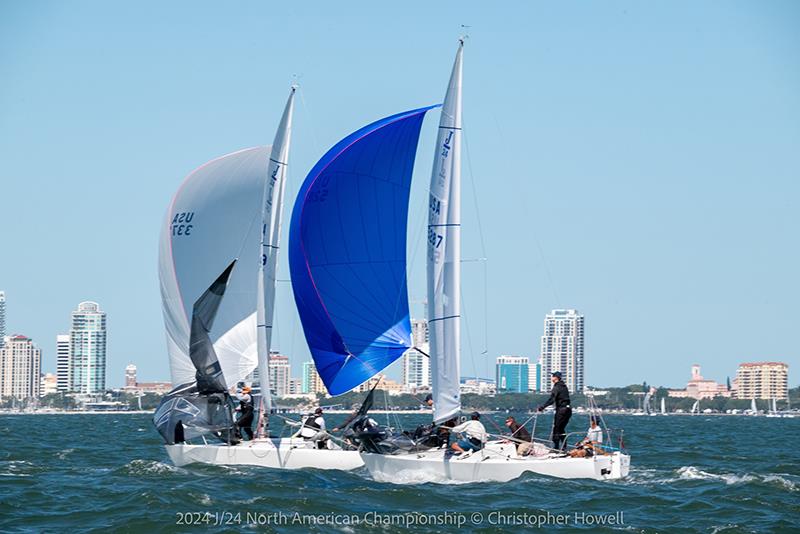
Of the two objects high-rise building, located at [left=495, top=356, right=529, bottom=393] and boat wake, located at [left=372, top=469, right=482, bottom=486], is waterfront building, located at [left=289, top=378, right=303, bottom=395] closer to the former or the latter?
high-rise building, located at [left=495, top=356, right=529, bottom=393]

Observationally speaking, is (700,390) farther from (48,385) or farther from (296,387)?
(48,385)

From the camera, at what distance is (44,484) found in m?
19.5

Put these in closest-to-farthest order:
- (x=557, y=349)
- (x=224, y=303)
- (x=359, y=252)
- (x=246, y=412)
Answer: (x=359, y=252) → (x=246, y=412) → (x=224, y=303) → (x=557, y=349)

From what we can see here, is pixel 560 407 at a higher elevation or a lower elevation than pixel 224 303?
lower

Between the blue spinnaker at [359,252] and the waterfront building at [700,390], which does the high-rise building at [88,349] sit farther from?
the blue spinnaker at [359,252]

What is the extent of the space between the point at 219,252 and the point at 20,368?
157846 millimetres

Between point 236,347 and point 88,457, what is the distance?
4.47 meters

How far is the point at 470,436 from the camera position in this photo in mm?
19453

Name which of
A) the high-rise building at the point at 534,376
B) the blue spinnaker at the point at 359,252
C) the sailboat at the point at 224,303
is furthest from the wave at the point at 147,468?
the high-rise building at the point at 534,376

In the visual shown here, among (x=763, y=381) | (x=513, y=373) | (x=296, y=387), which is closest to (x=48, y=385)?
(x=296, y=387)

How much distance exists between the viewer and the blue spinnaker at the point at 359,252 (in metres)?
22.0

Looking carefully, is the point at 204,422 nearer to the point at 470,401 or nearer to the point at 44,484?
the point at 44,484

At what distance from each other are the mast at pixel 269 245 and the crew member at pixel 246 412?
0.20 meters

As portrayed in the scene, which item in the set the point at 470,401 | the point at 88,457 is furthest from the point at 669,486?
the point at 470,401
